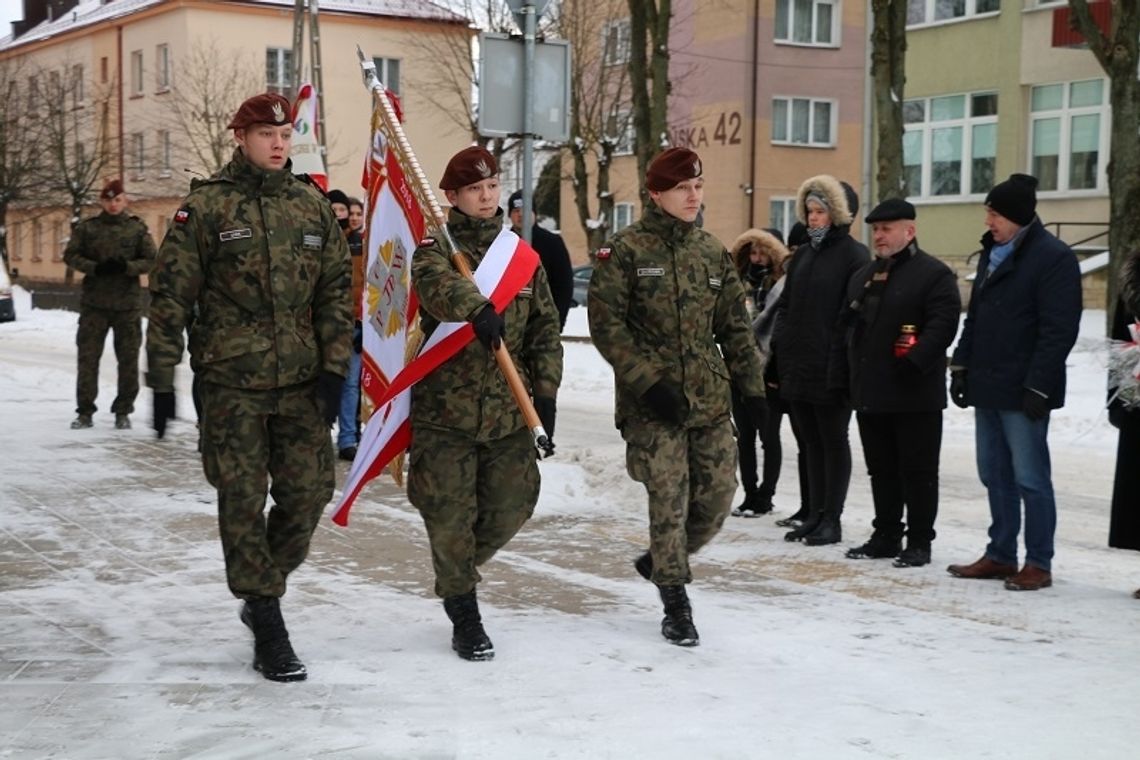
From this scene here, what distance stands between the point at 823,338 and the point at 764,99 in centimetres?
3605

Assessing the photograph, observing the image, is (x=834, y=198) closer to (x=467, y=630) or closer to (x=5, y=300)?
(x=467, y=630)

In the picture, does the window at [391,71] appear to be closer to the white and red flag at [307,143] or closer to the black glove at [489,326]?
the white and red flag at [307,143]

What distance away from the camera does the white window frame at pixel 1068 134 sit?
30844 millimetres

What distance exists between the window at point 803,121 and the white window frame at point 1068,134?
12.1m

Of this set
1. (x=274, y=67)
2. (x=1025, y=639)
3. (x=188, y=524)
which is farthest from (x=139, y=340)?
(x=274, y=67)

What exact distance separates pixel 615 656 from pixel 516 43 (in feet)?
17.3

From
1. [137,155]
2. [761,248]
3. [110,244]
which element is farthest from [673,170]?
[137,155]

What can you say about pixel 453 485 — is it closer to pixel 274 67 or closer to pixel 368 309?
pixel 368 309

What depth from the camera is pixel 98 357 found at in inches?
536

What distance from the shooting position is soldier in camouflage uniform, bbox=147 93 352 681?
19.4 ft

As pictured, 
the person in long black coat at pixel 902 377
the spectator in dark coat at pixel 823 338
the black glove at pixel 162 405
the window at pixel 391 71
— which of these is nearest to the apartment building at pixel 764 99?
the window at pixel 391 71

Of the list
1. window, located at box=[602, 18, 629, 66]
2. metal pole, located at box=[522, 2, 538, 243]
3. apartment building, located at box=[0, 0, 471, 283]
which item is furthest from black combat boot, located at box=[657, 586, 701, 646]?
apartment building, located at box=[0, 0, 471, 283]

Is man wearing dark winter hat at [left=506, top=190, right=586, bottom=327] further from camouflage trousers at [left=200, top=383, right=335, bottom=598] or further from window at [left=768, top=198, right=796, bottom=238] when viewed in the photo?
window at [left=768, top=198, right=796, bottom=238]

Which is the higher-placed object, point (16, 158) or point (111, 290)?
point (16, 158)
